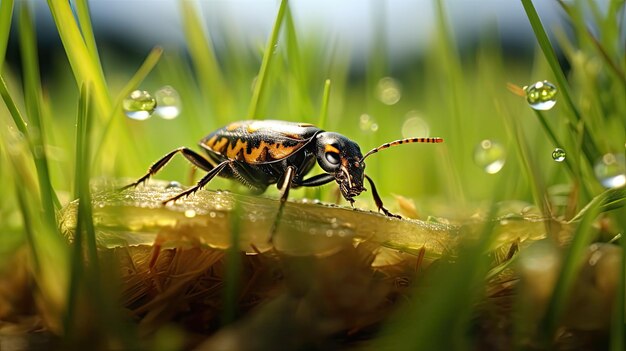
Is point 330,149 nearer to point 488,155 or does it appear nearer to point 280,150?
point 280,150

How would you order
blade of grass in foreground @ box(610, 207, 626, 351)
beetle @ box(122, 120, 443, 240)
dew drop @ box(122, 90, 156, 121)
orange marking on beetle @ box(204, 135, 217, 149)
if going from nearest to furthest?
blade of grass in foreground @ box(610, 207, 626, 351)
dew drop @ box(122, 90, 156, 121)
beetle @ box(122, 120, 443, 240)
orange marking on beetle @ box(204, 135, 217, 149)

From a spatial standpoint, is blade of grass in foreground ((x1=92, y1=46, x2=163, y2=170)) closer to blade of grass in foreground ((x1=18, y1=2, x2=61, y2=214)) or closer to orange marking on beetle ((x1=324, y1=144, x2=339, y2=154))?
blade of grass in foreground ((x1=18, y1=2, x2=61, y2=214))

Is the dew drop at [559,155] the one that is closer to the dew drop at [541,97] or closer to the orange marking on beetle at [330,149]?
the dew drop at [541,97]

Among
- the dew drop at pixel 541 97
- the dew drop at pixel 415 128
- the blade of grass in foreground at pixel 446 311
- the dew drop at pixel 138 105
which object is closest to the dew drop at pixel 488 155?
the dew drop at pixel 541 97

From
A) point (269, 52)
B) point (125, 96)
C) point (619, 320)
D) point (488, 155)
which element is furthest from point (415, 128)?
point (619, 320)

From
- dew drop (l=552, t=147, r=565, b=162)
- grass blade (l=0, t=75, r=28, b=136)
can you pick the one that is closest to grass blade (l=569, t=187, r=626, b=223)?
dew drop (l=552, t=147, r=565, b=162)

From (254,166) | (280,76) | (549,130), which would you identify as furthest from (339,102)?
(549,130)

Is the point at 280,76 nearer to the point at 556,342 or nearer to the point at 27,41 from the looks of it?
the point at 27,41
